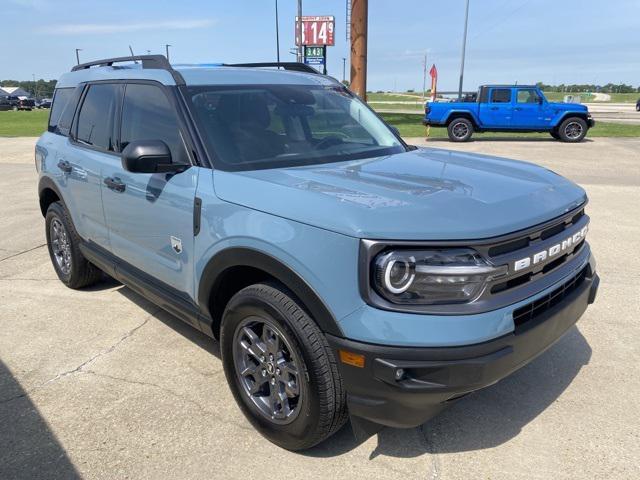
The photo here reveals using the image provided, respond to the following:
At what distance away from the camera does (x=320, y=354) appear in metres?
2.28

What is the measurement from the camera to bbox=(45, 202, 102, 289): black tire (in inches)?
182

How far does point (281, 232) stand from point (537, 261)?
1.15m

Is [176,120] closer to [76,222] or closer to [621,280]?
[76,222]

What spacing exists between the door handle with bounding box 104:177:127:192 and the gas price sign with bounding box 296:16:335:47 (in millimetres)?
30460

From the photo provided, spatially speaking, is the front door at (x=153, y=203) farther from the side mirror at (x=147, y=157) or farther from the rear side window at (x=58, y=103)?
the rear side window at (x=58, y=103)

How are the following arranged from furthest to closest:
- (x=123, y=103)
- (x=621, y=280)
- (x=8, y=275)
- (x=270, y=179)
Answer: (x=8, y=275) < (x=621, y=280) < (x=123, y=103) < (x=270, y=179)

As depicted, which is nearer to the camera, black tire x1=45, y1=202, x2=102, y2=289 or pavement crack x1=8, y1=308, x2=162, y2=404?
pavement crack x1=8, y1=308, x2=162, y2=404

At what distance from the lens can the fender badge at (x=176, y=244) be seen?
10.1 feet

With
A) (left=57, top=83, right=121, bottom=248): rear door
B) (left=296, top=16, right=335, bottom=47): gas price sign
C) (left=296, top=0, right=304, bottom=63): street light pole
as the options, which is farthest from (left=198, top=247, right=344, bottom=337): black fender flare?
(left=296, top=16, right=335, bottom=47): gas price sign

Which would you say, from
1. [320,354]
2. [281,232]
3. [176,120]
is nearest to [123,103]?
[176,120]

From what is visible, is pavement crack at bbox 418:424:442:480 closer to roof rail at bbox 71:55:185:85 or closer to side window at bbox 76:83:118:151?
roof rail at bbox 71:55:185:85

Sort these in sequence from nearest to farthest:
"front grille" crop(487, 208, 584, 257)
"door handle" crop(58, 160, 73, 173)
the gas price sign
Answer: "front grille" crop(487, 208, 584, 257) → "door handle" crop(58, 160, 73, 173) → the gas price sign

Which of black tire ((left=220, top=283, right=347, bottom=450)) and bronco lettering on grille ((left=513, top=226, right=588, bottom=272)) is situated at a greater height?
bronco lettering on grille ((left=513, top=226, right=588, bottom=272))

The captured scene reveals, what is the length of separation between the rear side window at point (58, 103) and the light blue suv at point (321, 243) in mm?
1000
